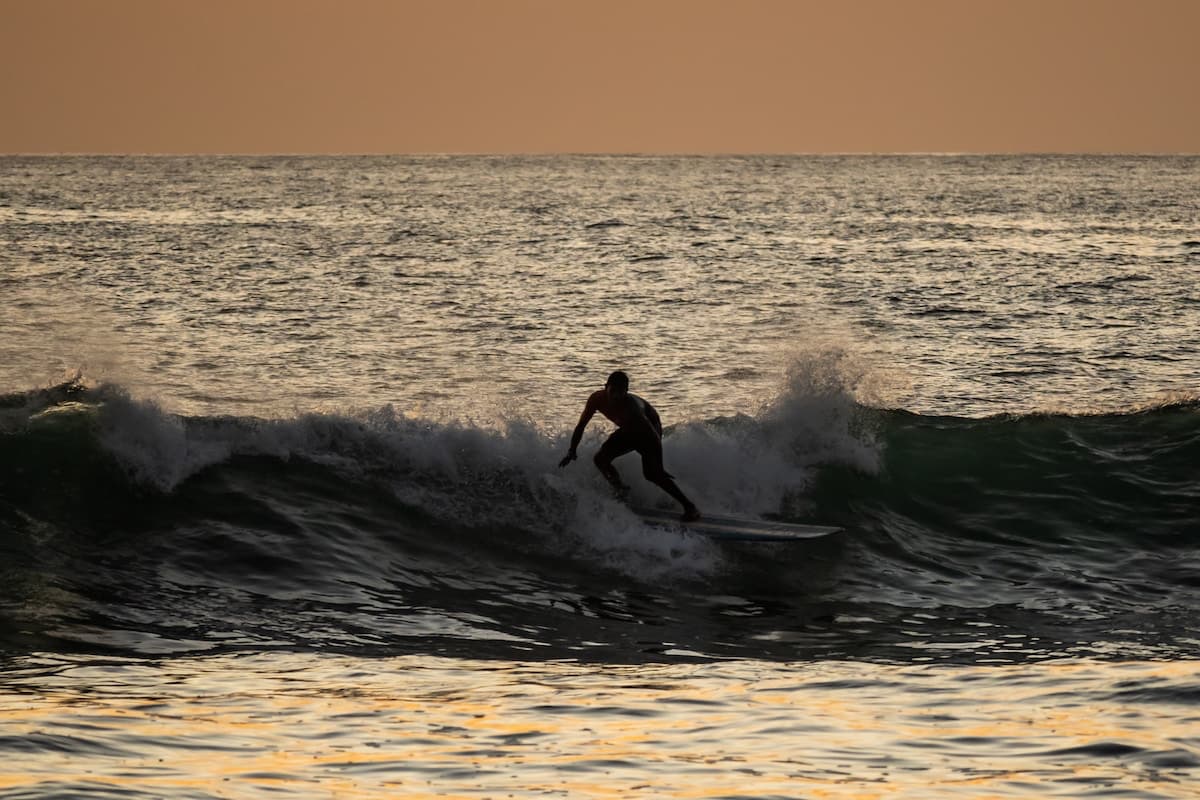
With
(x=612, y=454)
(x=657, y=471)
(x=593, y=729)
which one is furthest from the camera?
(x=612, y=454)

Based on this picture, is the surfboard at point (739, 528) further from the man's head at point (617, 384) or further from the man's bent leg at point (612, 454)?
the man's head at point (617, 384)

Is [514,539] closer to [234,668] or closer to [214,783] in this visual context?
[234,668]

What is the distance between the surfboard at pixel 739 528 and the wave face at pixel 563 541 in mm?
169

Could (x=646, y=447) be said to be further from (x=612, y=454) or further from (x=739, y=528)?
(x=739, y=528)

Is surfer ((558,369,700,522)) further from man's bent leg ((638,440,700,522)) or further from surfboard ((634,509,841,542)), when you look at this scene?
surfboard ((634,509,841,542))

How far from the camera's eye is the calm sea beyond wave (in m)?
8.61

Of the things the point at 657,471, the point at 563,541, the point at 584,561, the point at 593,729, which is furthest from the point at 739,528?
the point at 593,729

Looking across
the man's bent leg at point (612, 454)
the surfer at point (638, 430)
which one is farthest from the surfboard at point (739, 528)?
the man's bent leg at point (612, 454)

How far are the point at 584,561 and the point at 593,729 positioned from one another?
609cm

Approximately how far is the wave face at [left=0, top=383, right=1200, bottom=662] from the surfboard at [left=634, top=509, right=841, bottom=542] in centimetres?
17

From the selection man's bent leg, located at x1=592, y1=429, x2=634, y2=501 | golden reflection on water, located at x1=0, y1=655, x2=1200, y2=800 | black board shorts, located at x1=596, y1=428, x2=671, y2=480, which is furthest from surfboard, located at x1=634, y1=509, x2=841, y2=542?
golden reflection on water, located at x1=0, y1=655, x2=1200, y2=800

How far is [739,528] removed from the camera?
49.9 feet

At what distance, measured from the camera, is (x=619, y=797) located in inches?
309

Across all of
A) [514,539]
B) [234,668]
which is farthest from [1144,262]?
[234,668]
